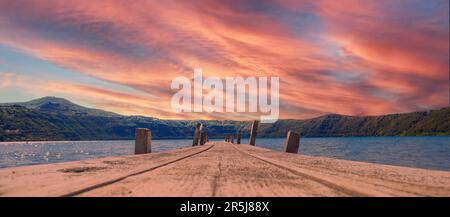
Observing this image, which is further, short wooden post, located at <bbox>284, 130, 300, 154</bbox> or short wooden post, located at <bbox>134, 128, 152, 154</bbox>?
short wooden post, located at <bbox>284, 130, 300, 154</bbox>

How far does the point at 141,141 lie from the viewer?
810 inches

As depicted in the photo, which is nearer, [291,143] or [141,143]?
[141,143]

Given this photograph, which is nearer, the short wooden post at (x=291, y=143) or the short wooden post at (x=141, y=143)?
the short wooden post at (x=141, y=143)

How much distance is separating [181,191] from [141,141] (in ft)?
53.7
